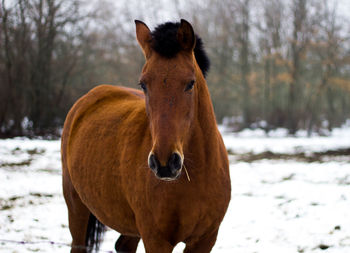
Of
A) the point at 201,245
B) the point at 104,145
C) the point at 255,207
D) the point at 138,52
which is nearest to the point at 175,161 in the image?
the point at 201,245

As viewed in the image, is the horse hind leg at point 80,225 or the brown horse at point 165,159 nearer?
the brown horse at point 165,159

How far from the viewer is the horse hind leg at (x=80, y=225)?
3223 mm

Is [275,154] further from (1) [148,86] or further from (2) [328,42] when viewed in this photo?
(1) [148,86]

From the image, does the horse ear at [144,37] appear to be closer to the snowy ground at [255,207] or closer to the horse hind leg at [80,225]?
the horse hind leg at [80,225]

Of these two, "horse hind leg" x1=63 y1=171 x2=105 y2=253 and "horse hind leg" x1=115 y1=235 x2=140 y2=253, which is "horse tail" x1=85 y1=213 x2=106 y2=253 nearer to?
"horse hind leg" x1=63 y1=171 x2=105 y2=253

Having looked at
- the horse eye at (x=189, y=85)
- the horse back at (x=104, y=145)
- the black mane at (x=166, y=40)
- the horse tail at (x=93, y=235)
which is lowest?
the horse tail at (x=93, y=235)

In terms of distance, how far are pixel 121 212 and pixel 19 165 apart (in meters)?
7.03

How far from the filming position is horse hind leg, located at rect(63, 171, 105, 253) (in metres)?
3.22

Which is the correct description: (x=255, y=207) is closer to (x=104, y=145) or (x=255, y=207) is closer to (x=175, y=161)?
(x=104, y=145)

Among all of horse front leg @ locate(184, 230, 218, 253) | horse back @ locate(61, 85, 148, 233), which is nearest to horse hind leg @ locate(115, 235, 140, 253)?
horse back @ locate(61, 85, 148, 233)

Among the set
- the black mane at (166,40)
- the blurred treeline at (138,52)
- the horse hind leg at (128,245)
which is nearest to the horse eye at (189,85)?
the black mane at (166,40)

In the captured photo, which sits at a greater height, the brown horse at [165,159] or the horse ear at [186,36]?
the horse ear at [186,36]

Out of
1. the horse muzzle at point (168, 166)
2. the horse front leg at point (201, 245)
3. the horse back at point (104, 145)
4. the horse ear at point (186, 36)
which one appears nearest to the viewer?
the horse muzzle at point (168, 166)

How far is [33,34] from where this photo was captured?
15.3m
